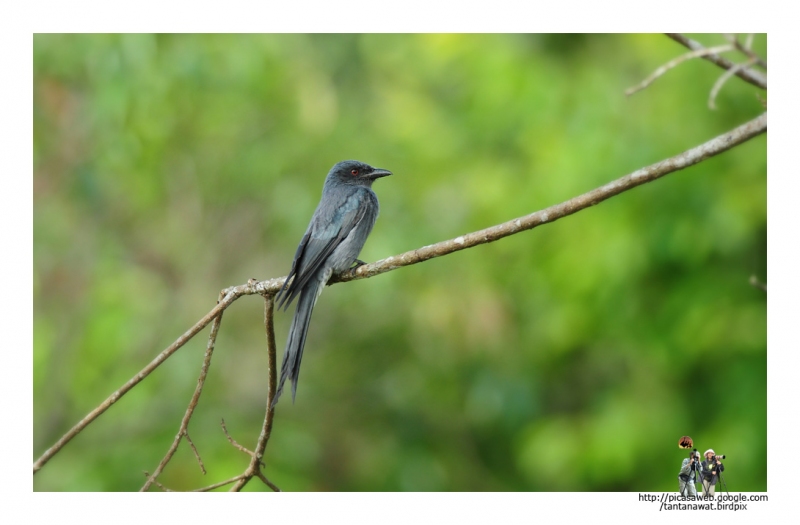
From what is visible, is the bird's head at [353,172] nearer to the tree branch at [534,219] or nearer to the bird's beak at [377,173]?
the bird's beak at [377,173]

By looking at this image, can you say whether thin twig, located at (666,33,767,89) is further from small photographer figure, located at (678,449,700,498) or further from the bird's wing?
small photographer figure, located at (678,449,700,498)

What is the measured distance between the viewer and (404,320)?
6500 millimetres

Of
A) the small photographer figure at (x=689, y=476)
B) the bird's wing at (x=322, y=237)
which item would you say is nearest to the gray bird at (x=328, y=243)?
the bird's wing at (x=322, y=237)

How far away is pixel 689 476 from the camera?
372 centimetres

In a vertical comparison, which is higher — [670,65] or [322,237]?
[670,65]

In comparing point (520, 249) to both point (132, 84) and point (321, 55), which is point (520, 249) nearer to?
point (321, 55)

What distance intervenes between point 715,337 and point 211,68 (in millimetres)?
3733

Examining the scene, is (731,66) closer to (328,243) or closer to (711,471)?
(328,243)

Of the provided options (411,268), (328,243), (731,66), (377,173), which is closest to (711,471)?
(731,66)

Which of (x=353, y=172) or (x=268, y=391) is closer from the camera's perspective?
(x=268, y=391)

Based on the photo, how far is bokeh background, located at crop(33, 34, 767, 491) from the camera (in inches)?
196

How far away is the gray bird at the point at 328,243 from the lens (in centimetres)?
317

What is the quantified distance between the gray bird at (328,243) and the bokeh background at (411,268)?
946 millimetres

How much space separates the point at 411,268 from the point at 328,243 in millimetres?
2586
